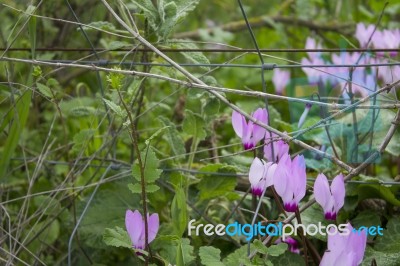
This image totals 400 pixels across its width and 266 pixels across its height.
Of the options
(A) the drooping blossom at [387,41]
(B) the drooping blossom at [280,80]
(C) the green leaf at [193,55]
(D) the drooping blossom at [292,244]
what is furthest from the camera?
(B) the drooping blossom at [280,80]

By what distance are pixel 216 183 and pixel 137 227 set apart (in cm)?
37

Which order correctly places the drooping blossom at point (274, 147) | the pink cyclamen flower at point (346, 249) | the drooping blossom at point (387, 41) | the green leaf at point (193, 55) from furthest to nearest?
the drooping blossom at point (387, 41) < the green leaf at point (193, 55) < the drooping blossom at point (274, 147) < the pink cyclamen flower at point (346, 249)

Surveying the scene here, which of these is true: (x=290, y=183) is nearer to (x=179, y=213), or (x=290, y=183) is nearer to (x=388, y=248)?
(x=179, y=213)

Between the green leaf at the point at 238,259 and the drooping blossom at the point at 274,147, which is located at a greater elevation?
the drooping blossom at the point at 274,147

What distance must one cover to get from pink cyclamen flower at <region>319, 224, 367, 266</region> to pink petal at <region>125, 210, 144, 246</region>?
34 centimetres

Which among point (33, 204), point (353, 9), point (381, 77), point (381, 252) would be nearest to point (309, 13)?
point (353, 9)

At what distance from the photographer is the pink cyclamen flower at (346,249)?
4.20 ft

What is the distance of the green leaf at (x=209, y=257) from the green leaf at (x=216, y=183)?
1.15 feet

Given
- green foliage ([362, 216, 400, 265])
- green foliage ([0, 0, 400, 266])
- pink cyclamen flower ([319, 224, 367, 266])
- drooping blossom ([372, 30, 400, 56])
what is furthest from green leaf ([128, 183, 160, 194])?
drooping blossom ([372, 30, 400, 56])

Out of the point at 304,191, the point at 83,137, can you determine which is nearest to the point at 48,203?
the point at 83,137

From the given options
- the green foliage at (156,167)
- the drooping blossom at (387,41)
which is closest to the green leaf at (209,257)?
the green foliage at (156,167)

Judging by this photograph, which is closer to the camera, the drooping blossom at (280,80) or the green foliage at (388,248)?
the green foliage at (388,248)

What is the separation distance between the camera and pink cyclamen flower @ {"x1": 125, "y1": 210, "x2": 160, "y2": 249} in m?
1.40

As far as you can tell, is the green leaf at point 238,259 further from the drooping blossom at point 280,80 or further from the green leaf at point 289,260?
the drooping blossom at point 280,80
